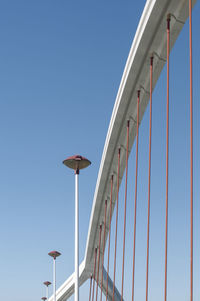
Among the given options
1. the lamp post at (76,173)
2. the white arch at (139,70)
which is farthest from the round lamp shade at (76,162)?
the white arch at (139,70)

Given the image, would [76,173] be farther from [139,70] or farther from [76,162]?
[139,70]

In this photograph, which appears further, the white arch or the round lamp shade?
the round lamp shade

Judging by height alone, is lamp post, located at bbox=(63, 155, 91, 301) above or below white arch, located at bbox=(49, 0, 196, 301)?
below

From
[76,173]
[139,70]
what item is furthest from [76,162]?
[139,70]

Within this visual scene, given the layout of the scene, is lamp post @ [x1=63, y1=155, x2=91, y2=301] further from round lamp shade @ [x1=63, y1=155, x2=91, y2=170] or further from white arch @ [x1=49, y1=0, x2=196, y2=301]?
white arch @ [x1=49, y1=0, x2=196, y2=301]

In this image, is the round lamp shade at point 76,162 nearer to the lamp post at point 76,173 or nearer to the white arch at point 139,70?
the lamp post at point 76,173

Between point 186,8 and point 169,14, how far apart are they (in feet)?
1.29

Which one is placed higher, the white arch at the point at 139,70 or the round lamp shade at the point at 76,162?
the white arch at the point at 139,70

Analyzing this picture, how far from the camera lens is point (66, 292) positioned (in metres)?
32.8

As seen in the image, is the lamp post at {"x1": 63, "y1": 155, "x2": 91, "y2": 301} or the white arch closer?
the white arch

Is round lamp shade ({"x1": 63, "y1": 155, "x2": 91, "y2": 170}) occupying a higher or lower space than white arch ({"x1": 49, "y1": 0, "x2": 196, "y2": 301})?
lower

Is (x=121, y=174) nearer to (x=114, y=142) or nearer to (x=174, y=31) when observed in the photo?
(x=114, y=142)

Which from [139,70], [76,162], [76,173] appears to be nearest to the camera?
[76,162]

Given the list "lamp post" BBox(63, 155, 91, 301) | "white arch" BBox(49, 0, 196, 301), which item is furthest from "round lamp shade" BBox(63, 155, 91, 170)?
"white arch" BBox(49, 0, 196, 301)
